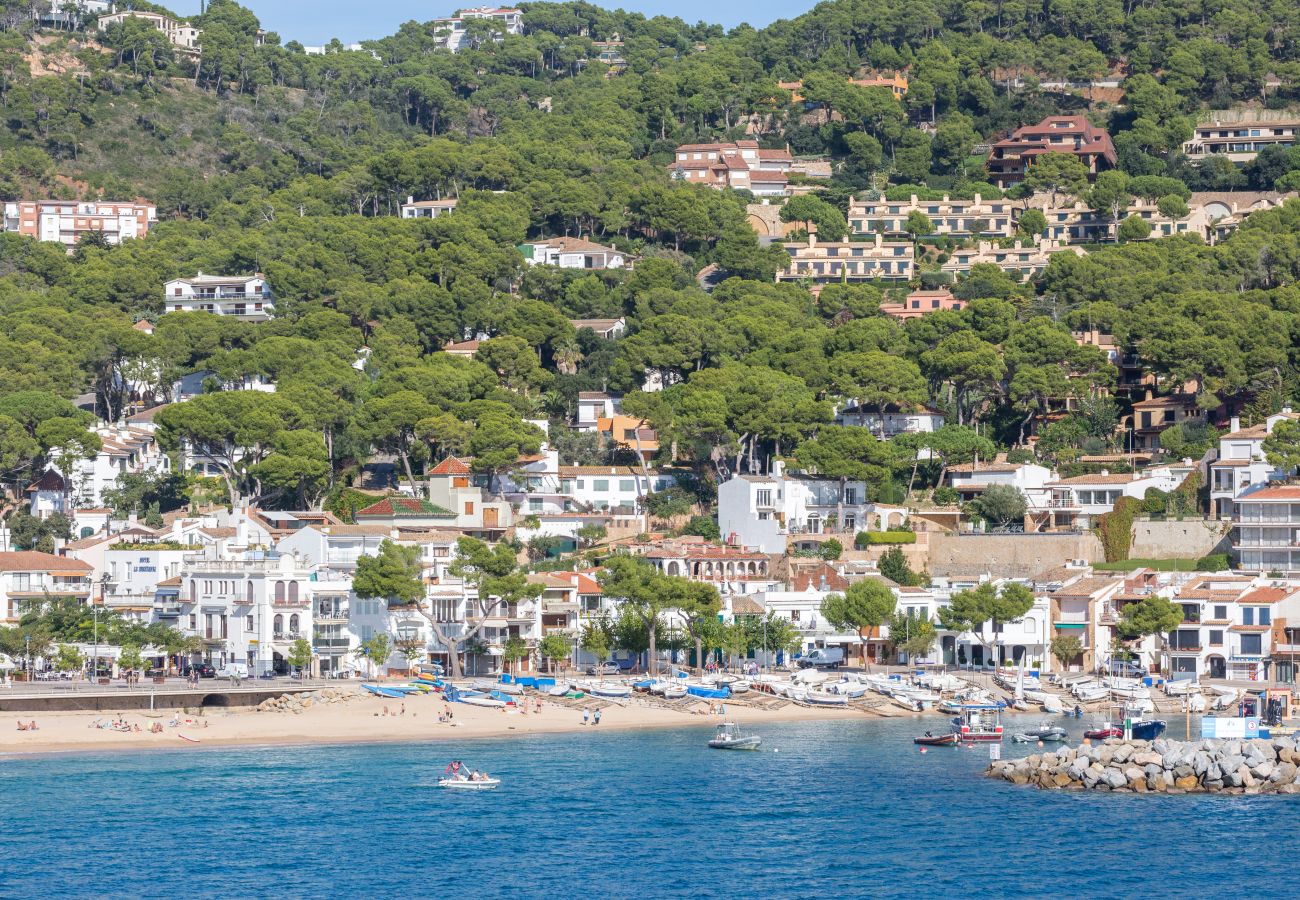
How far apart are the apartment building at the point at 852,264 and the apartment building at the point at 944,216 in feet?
15.5

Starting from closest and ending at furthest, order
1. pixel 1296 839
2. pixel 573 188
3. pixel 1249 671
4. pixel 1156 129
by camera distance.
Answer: pixel 1296 839
pixel 1249 671
pixel 573 188
pixel 1156 129

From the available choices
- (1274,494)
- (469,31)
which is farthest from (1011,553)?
(469,31)

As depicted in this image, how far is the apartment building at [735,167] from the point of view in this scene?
13688 centimetres

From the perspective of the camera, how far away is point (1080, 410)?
3883 inches

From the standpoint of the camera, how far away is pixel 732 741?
218 feet

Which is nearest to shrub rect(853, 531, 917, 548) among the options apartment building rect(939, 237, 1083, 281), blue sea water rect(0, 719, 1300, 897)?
blue sea water rect(0, 719, 1300, 897)

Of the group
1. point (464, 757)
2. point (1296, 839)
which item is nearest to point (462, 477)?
point (464, 757)

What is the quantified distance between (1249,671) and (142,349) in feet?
176

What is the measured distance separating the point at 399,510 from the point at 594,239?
41.4 metres

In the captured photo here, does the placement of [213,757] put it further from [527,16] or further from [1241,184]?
[527,16]

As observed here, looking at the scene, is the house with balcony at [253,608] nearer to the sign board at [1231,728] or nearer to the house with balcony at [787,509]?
the house with balcony at [787,509]

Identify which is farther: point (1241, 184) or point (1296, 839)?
point (1241, 184)

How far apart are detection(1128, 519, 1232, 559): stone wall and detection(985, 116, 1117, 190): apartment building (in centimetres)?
4923

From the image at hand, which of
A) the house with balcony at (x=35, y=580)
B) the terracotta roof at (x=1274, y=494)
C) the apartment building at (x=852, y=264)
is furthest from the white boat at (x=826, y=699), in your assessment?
the apartment building at (x=852, y=264)
